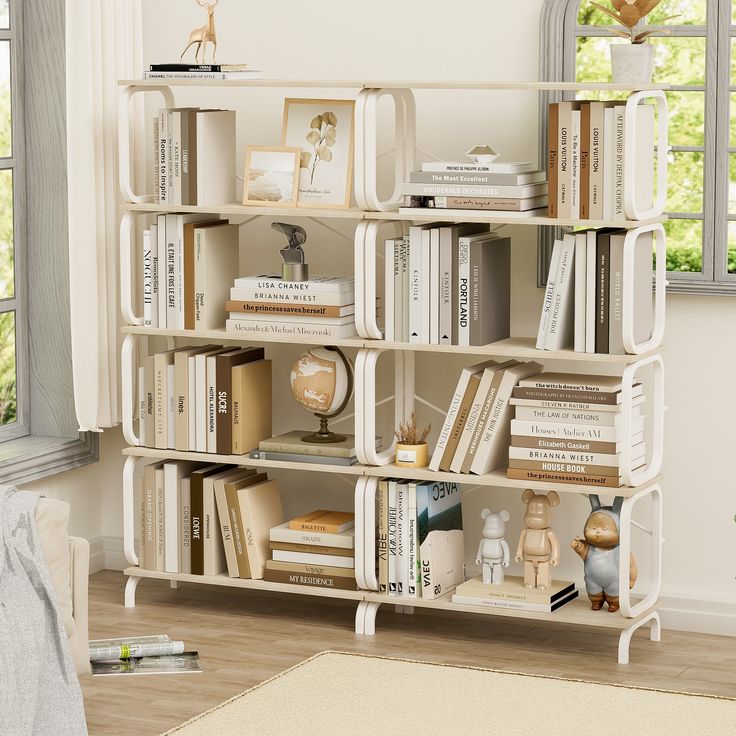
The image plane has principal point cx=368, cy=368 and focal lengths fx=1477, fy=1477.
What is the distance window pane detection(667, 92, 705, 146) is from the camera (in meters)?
4.31

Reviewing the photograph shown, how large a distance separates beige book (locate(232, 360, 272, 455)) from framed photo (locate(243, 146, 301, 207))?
1.65ft

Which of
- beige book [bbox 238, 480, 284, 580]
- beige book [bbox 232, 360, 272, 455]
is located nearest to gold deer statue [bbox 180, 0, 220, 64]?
beige book [bbox 232, 360, 272, 455]

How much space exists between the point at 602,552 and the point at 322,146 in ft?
4.53

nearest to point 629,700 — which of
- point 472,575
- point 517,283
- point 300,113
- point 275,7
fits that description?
point 472,575

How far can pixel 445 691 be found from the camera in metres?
3.71

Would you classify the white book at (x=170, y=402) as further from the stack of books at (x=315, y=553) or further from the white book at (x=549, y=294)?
the white book at (x=549, y=294)

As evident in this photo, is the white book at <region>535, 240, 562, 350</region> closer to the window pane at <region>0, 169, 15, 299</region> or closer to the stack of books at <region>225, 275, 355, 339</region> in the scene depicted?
the stack of books at <region>225, 275, 355, 339</region>

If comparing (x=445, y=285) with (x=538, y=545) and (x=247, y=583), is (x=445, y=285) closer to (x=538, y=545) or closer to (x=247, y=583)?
(x=538, y=545)

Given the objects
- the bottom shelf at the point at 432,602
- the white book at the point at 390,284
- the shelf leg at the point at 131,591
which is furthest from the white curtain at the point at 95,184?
the white book at the point at 390,284

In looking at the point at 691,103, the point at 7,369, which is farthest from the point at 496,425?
the point at 7,369

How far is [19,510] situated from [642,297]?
1698 millimetres

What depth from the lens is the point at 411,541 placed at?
13.6ft

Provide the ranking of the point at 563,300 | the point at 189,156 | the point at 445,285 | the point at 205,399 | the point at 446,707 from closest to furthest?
the point at 446,707
the point at 563,300
the point at 445,285
the point at 189,156
the point at 205,399

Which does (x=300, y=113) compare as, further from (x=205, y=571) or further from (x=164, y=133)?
(x=205, y=571)
